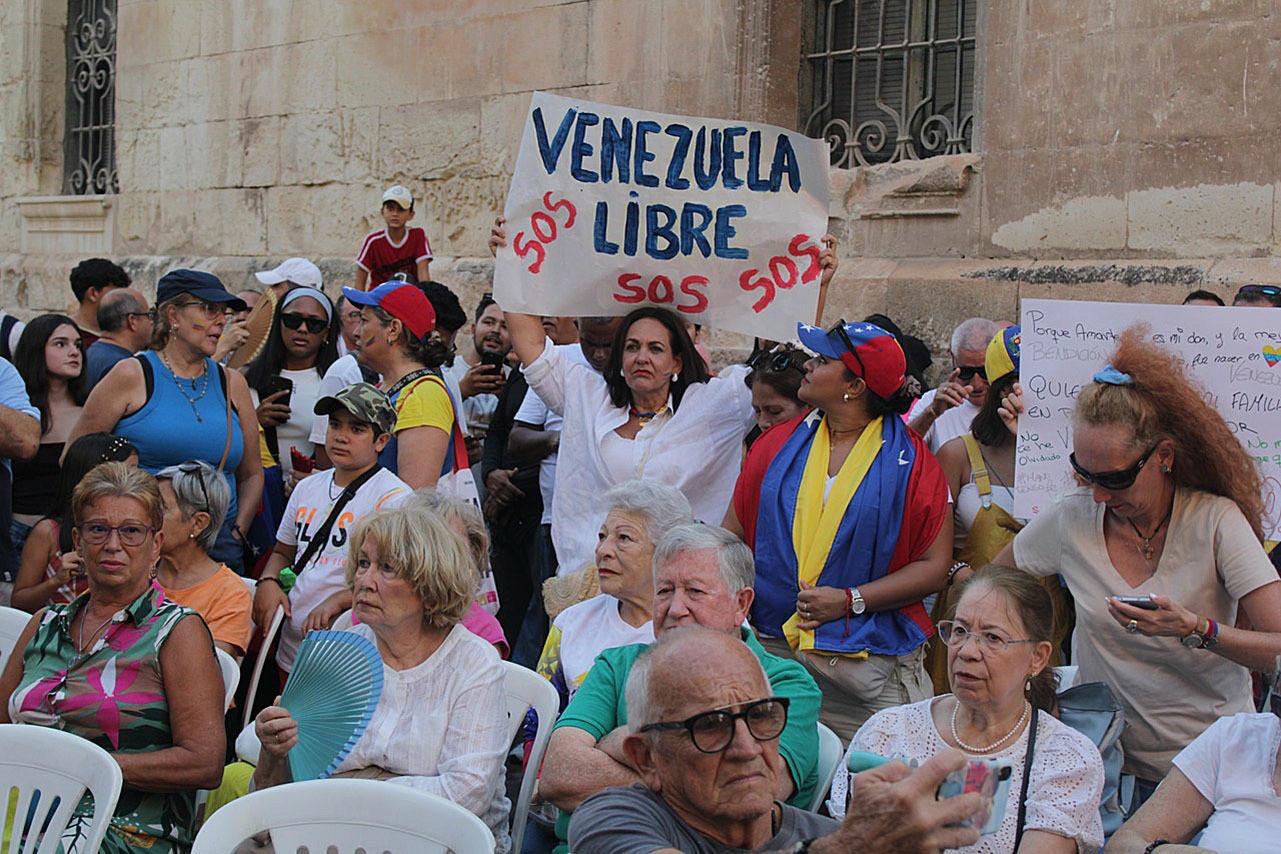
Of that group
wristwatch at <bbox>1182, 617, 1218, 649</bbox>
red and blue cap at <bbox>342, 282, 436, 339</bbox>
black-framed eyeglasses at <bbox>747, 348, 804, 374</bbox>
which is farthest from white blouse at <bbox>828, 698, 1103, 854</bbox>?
red and blue cap at <bbox>342, 282, 436, 339</bbox>

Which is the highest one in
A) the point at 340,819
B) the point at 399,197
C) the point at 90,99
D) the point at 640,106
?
the point at 90,99

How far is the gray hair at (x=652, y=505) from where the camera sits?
421cm

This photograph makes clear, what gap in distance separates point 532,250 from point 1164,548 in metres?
2.57

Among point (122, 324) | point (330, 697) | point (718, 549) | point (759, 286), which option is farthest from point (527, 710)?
point (122, 324)

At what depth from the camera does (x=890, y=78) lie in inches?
315

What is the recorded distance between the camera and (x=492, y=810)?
372cm

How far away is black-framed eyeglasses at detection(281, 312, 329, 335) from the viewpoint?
6828 millimetres

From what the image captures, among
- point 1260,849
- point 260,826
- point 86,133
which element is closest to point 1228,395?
point 1260,849

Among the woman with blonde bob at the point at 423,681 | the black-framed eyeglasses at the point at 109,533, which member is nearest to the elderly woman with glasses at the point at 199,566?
the black-framed eyeglasses at the point at 109,533

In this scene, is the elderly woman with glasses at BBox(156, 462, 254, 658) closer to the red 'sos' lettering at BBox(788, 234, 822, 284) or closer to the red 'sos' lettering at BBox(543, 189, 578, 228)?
the red 'sos' lettering at BBox(543, 189, 578, 228)

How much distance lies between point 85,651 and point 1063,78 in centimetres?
520

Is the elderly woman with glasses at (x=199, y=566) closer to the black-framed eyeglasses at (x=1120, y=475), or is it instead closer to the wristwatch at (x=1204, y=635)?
the black-framed eyeglasses at (x=1120, y=475)

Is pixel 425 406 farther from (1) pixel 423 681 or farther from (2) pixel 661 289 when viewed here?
(1) pixel 423 681

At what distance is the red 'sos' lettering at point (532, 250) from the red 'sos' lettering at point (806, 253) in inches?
35.7
